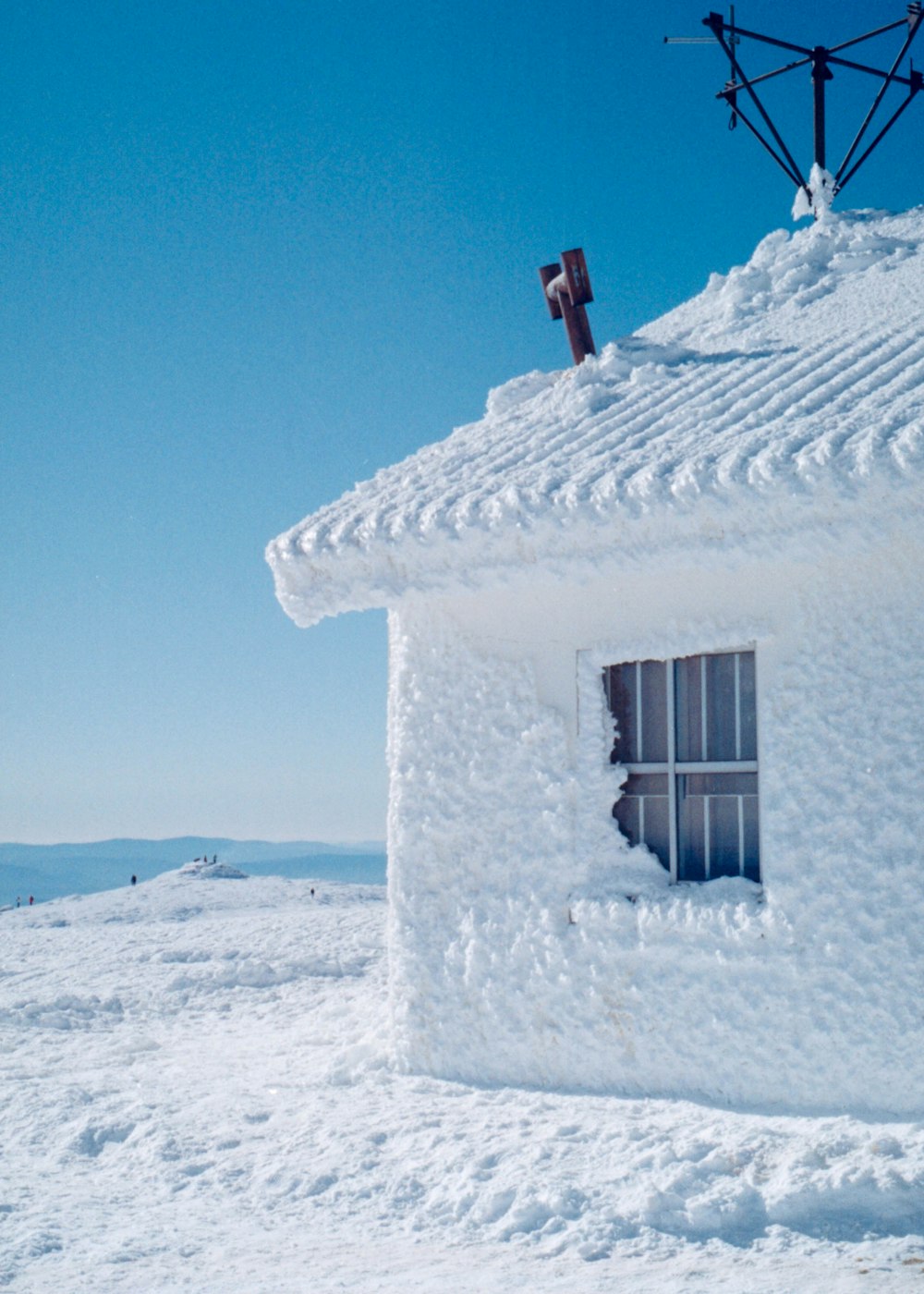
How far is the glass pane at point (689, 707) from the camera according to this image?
20.1 ft

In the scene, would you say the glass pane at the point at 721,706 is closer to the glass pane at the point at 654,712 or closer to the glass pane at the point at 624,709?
the glass pane at the point at 654,712

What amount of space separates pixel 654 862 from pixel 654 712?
2.55 feet

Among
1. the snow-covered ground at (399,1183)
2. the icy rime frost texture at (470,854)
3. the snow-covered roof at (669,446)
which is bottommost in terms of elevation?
the snow-covered ground at (399,1183)

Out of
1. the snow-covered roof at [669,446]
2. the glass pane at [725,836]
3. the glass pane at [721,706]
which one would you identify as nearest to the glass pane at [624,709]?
the glass pane at [721,706]

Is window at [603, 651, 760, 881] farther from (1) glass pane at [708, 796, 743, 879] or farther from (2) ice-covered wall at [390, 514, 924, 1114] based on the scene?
(2) ice-covered wall at [390, 514, 924, 1114]

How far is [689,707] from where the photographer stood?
20.2 feet

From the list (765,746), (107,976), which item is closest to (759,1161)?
(765,746)

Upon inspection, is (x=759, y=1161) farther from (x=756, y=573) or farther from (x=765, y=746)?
(x=756, y=573)

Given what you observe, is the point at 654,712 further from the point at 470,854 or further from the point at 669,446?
the point at 669,446

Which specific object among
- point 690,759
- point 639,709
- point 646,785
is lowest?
point 646,785

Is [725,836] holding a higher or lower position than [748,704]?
lower

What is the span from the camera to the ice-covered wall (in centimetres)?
541

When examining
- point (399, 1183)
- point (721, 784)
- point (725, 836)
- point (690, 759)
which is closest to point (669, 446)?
point (690, 759)

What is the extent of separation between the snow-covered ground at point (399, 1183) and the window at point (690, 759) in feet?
4.08
